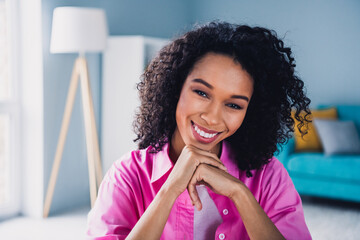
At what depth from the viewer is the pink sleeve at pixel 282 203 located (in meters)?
1.15

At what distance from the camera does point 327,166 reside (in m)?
3.62

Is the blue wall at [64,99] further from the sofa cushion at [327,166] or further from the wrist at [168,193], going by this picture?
the wrist at [168,193]

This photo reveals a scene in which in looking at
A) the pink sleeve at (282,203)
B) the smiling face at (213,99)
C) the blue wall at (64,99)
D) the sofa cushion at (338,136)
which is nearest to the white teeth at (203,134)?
the smiling face at (213,99)

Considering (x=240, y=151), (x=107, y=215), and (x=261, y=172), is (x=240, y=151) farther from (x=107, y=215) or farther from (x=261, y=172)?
(x=107, y=215)

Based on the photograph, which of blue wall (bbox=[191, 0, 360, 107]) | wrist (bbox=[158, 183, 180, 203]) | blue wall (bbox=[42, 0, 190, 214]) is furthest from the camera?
blue wall (bbox=[191, 0, 360, 107])

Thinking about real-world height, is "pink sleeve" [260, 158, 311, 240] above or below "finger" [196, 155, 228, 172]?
below

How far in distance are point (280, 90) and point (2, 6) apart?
282 cm

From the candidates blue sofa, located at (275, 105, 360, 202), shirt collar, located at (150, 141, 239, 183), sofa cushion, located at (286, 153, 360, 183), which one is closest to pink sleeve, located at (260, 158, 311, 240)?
shirt collar, located at (150, 141, 239, 183)

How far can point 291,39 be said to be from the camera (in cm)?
489

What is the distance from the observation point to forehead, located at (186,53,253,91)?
111cm

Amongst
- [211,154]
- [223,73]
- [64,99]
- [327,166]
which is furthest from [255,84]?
[327,166]

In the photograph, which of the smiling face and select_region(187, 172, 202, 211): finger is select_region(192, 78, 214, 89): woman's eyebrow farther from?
select_region(187, 172, 202, 211): finger

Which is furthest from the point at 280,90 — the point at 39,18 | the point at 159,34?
the point at 159,34

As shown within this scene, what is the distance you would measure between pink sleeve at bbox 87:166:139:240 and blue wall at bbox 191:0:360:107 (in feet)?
13.2
